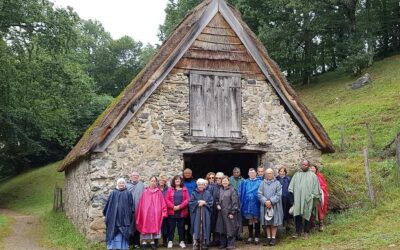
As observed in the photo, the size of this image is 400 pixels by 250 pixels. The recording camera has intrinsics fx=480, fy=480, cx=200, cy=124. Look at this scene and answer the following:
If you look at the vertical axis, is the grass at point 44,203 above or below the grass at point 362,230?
below

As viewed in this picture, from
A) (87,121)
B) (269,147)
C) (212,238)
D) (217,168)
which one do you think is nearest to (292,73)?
(87,121)

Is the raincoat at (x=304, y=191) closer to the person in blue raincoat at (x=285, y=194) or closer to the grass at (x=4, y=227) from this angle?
the person in blue raincoat at (x=285, y=194)

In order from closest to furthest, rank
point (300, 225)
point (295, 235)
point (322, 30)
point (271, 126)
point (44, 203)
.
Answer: point (295, 235)
point (300, 225)
point (271, 126)
point (44, 203)
point (322, 30)

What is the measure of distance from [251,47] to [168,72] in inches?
95.5

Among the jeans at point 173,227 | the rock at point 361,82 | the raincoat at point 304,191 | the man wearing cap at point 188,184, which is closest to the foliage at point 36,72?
the man wearing cap at point 188,184

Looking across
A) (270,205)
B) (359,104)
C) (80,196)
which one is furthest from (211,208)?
(359,104)

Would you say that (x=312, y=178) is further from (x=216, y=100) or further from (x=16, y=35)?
(x=16, y=35)

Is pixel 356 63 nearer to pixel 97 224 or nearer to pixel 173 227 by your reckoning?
pixel 173 227

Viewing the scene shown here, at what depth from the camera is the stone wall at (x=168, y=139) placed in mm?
11062

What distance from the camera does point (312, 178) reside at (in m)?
10.5

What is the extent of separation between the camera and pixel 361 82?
31.0m

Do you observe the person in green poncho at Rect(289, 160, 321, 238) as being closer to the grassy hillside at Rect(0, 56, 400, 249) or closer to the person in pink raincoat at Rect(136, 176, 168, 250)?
the grassy hillside at Rect(0, 56, 400, 249)

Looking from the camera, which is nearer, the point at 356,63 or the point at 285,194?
the point at 285,194

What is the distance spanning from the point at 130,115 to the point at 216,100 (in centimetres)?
245
